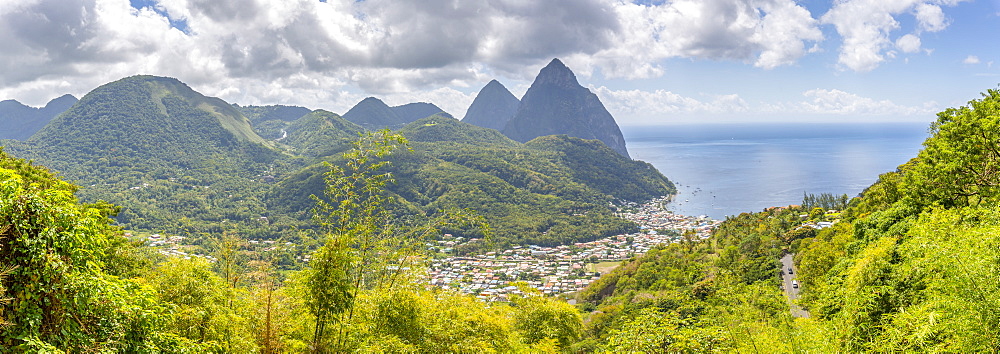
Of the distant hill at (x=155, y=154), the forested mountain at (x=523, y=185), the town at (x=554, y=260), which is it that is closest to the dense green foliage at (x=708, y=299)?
the town at (x=554, y=260)

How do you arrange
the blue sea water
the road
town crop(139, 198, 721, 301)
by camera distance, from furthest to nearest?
the blue sea water, town crop(139, 198, 721, 301), the road

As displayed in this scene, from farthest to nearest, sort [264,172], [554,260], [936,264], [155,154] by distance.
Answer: [264,172] → [155,154] → [554,260] → [936,264]

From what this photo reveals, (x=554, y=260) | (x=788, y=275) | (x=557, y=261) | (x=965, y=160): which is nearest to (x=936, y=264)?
(x=965, y=160)

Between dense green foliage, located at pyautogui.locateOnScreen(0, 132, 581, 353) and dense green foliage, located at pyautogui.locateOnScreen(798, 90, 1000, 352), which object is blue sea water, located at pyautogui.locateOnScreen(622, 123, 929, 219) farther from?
dense green foliage, located at pyautogui.locateOnScreen(0, 132, 581, 353)

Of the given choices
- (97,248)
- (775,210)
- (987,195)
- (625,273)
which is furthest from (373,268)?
(775,210)

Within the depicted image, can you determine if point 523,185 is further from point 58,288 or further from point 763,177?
point 58,288

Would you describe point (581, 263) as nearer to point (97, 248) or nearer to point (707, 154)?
point (97, 248)

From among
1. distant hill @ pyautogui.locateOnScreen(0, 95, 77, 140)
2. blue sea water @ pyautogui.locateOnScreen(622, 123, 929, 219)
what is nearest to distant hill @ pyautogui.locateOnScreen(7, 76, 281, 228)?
distant hill @ pyautogui.locateOnScreen(0, 95, 77, 140)
